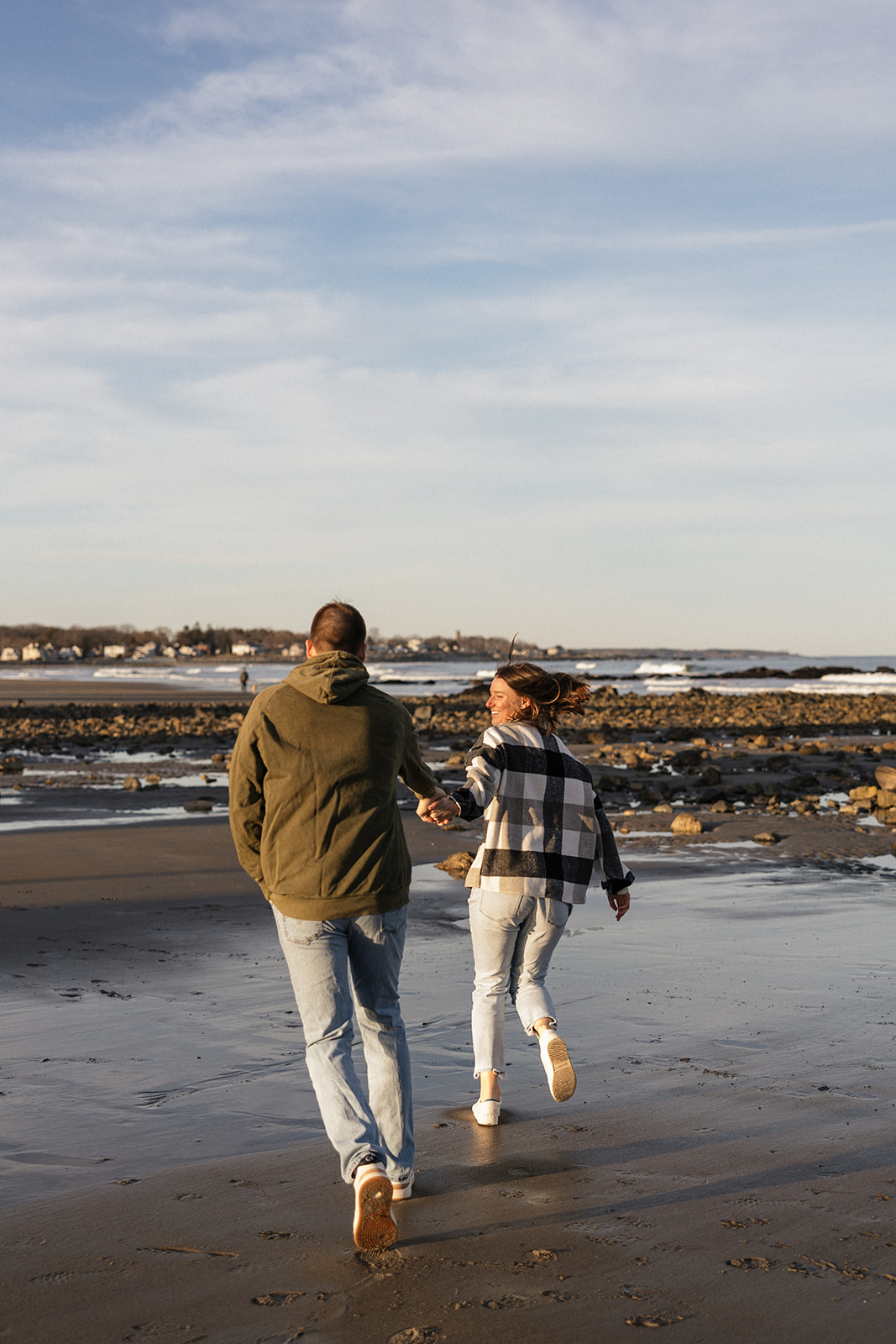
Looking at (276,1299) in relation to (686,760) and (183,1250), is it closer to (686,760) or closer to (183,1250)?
(183,1250)

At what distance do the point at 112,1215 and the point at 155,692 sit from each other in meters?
58.9

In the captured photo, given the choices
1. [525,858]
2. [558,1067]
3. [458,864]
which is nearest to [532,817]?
[525,858]

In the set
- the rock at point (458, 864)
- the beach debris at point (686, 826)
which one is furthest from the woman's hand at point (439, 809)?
the beach debris at point (686, 826)

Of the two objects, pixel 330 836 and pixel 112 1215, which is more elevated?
pixel 330 836

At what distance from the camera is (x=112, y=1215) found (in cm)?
395

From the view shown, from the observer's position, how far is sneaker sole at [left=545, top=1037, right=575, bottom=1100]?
465 cm

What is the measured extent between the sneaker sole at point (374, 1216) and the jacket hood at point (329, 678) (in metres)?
1.50

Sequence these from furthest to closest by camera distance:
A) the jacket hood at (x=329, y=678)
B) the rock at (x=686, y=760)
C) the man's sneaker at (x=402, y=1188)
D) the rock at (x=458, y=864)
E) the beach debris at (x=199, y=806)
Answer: the rock at (x=686, y=760)
the beach debris at (x=199, y=806)
the rock at (x=458, y=864)
the man's sneaker at (x=402, y=1188)
the jacket hood at (x=329, y=678)

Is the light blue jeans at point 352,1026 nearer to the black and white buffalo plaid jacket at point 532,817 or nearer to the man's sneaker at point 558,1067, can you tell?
the man's sneaker at point 558,1067

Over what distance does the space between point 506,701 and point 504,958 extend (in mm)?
1041

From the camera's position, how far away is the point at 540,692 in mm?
5039

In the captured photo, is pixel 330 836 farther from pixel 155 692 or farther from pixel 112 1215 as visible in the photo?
pixel 155 692

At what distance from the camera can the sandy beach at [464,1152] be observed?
3.38 metres

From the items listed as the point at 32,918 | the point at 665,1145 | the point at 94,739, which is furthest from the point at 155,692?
the point at 665,1145
